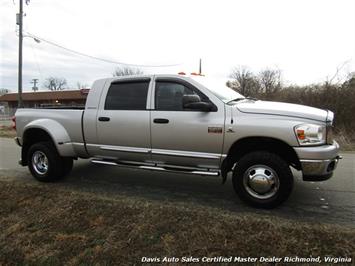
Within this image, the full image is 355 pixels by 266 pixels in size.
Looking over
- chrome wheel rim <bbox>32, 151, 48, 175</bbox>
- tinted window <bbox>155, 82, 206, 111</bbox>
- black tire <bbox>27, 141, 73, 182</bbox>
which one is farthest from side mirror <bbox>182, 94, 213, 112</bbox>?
chrome wheel rim <bbox>32, 151, 48, 175</bbox>

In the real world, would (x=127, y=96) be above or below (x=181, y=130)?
above

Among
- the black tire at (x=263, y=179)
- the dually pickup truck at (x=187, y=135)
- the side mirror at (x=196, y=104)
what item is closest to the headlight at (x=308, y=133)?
the dually pickup truck at (x=187, y=135)

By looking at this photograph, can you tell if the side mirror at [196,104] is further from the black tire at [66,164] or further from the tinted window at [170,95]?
the black tire at [66,164]

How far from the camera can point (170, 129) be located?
4.83 metres

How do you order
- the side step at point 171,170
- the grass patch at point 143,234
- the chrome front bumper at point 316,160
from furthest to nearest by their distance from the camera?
1. the side step at point 171,170
2. the chrome front bumper at point 316,160
3. the grass patch at point 143,234

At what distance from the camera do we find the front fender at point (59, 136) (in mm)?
5754

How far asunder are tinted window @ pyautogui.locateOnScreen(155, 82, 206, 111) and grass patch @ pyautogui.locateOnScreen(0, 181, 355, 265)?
146 cm

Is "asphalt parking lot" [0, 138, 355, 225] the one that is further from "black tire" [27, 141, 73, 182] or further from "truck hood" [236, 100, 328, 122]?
"truck hood" [236, 100, 328, 122]

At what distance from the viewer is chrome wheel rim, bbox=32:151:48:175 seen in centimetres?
598

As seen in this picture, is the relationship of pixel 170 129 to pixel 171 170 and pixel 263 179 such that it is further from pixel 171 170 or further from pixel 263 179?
pixel 263 179

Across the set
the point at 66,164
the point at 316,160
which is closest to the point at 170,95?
the point at 316,160

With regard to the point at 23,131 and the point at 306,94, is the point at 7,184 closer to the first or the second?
the point at 23,131

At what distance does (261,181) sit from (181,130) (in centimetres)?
135

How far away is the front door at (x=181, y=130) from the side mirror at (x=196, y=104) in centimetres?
8
